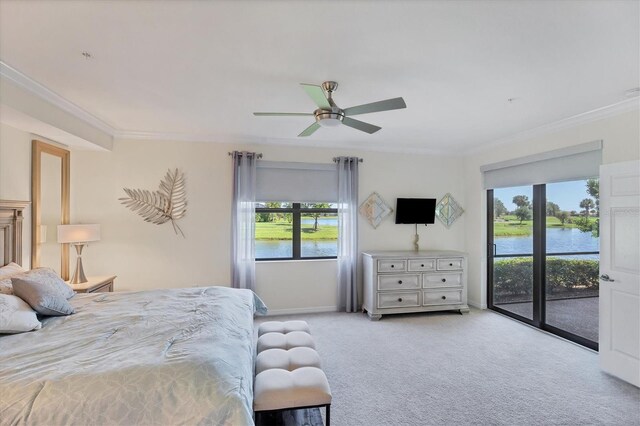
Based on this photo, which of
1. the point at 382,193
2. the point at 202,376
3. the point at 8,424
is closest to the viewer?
the point at 8,424

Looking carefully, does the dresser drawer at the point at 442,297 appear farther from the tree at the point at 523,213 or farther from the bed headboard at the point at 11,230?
the bed headboard at the point at 11,230

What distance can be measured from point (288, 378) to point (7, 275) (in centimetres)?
270

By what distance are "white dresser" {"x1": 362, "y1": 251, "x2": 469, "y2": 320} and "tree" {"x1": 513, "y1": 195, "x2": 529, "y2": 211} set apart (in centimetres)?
108

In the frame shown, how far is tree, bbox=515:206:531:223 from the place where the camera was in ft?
14.3

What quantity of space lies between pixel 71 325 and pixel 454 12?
329 centimetres

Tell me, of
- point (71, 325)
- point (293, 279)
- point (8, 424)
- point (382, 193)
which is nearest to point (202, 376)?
point (8, 424)

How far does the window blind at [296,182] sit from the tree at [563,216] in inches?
119

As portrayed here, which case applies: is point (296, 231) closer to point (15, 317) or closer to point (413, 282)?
point (413, 282)

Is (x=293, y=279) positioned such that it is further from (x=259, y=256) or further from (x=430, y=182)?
(x=430, y=182)

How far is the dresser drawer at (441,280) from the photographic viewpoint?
4.72 m

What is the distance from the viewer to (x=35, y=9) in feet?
5.64

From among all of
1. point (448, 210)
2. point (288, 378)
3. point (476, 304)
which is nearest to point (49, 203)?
point (288, 378)

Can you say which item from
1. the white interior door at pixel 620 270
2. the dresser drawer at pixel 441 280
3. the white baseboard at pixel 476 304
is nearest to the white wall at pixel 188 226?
the dresser drawer at pixel 441 280

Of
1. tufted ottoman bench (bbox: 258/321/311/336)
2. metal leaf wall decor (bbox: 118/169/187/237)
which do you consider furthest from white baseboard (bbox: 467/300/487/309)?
metal leaf wall decor (bbox: 118/169/187/237)
